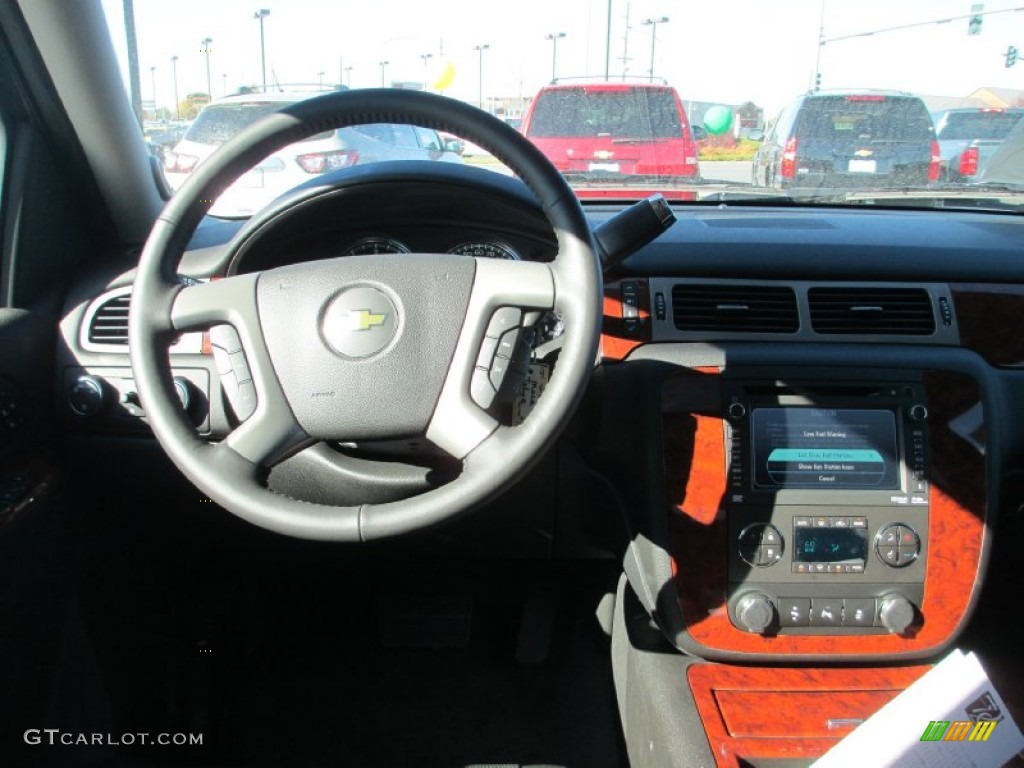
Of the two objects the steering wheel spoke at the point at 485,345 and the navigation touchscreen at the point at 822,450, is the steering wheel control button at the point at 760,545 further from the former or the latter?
the steering wheel spoke at the point at 485,345

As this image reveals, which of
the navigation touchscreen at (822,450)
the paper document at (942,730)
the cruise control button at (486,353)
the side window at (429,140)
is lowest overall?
the paper document at (942,730)

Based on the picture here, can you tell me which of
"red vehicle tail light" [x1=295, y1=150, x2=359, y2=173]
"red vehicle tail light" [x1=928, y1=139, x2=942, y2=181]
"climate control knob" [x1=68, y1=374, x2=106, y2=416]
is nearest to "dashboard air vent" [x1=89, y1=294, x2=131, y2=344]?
"climate control knob" [x1=68, y1=374, x2=106, y2=416]

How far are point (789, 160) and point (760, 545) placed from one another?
1.37 metres

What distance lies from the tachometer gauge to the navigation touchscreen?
2.86ft

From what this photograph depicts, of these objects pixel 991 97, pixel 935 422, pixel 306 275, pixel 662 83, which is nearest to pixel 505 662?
pixel 935 422

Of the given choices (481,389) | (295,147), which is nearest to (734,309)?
(481,389)

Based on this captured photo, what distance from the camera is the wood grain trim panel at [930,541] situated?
6.43 feet

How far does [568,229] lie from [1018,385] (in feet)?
4.42

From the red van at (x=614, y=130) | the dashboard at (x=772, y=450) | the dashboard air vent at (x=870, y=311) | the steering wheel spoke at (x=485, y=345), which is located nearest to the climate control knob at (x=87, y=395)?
the dashboard at (x=772, y=450)

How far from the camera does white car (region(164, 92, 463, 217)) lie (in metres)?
2.05

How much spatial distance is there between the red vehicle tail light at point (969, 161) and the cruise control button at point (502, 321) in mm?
1872

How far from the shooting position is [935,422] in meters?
2.01

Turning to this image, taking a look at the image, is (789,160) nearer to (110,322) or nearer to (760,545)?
(760,545)

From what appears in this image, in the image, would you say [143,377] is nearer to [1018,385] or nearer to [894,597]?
[894,597]
